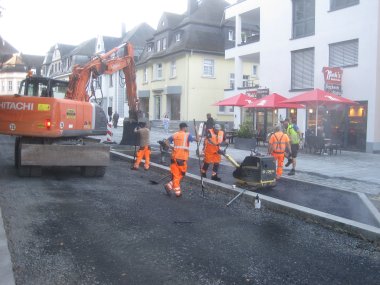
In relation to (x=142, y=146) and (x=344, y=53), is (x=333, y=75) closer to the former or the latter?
(x=344, y=53)

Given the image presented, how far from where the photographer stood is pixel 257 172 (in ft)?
29.9

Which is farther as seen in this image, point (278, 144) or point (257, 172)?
point (278, 144)

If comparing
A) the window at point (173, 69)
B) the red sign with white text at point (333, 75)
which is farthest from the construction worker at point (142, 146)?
the window at point (173, 69)

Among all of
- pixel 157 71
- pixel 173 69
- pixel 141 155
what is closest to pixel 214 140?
pixel 141 155

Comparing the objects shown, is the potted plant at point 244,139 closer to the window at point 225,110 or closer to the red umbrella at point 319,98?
the red umbrella at point 319,98

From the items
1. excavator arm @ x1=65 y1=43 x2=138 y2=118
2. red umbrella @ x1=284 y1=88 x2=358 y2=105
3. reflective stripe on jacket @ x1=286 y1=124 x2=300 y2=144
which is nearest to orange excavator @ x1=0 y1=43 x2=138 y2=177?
excavator arm @ x1=65 y1=43 x2=138 y2=118

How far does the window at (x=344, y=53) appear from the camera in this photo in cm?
1911

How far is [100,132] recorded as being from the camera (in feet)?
37.2

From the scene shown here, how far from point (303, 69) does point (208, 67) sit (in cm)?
1377

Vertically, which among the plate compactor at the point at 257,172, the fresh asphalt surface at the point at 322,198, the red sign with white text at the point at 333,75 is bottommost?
the fresh asphalt surface at the point at 322,198

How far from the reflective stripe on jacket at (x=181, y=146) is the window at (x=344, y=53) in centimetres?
1286

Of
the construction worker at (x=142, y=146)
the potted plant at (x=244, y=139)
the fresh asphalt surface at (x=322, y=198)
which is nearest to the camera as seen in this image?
the fresh asphalt surface at (x=322, y=198)

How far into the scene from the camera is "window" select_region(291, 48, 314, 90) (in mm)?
21516

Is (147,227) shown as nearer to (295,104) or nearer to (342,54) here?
(295,104)
